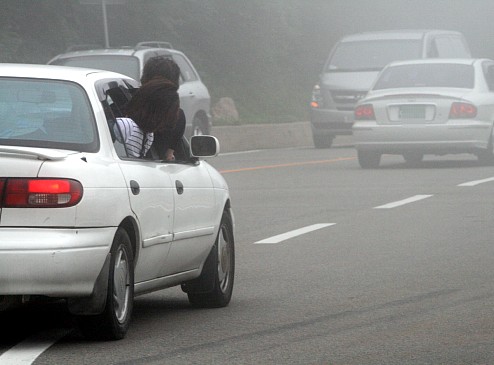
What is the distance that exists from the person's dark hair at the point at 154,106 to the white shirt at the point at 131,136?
0.06 meters

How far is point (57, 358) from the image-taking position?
688 cm

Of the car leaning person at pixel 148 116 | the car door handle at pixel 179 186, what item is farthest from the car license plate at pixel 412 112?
the car door handle at pixel 179 186

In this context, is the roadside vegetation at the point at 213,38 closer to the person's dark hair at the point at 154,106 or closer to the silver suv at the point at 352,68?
the silver suv at the point at 352,68

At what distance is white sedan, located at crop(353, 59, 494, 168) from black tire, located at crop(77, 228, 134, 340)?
1489cm

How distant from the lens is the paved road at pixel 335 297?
23.3 ft

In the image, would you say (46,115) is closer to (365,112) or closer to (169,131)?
(169,131)

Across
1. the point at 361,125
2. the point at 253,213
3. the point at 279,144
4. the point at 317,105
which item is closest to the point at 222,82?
the point at 279,144

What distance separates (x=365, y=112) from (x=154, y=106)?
14572 mm

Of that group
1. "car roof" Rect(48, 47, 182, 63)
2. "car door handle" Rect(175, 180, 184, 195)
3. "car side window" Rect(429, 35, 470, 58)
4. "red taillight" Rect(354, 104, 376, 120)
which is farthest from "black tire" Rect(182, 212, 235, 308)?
"car side window" Rect(429, 35, 470, 58)

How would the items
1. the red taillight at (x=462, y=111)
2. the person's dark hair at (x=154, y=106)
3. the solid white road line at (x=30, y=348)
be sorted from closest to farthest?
the solid white road line at (x=30, y=348) < the person's dark hair at (x=154, y=106) < the red taillight at (x=462, y=111)

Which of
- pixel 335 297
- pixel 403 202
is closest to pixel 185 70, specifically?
pixel 403 202

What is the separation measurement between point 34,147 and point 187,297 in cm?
237

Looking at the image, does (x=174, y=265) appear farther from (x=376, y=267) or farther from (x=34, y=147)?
(x=376, y=267)

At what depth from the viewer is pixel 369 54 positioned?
29.5 meters
